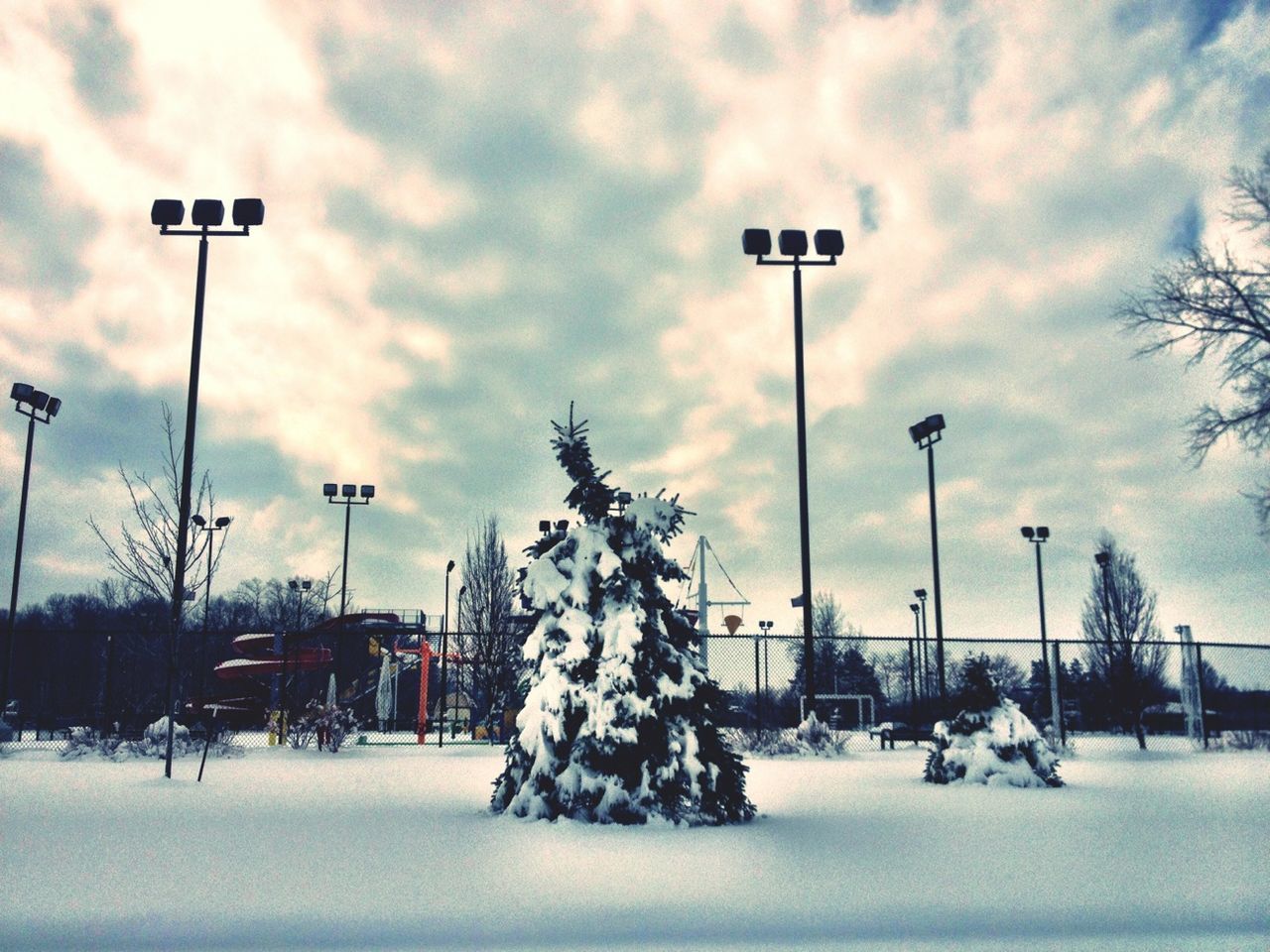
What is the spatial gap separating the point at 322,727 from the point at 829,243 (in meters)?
15.5

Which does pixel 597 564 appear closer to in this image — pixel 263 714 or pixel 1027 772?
pixel 1027 772

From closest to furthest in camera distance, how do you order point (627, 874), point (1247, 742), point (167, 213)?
point (627, 874) < point (167, 213) < point (1247, 742)

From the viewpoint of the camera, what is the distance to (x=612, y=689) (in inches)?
391

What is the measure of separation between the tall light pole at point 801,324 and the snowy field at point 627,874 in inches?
265

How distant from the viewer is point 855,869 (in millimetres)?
7660

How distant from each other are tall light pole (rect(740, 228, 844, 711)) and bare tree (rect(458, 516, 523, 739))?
890 cm

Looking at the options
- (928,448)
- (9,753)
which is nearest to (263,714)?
(9,753)

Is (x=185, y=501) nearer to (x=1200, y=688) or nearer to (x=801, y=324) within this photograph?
(x=801, y=324)

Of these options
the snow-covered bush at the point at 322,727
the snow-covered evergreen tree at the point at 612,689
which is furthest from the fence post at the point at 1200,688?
the snow-covered bush at the point at 322,727

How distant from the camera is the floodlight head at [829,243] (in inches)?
840

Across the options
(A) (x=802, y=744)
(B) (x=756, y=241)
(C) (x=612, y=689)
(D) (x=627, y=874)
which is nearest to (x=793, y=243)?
(B) (x=756, y=241)

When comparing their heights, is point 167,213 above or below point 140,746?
above

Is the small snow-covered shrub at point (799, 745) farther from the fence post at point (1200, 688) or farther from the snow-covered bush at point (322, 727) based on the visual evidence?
the fence post at point (1200, 688)

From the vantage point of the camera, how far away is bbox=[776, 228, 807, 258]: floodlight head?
68.8ft
